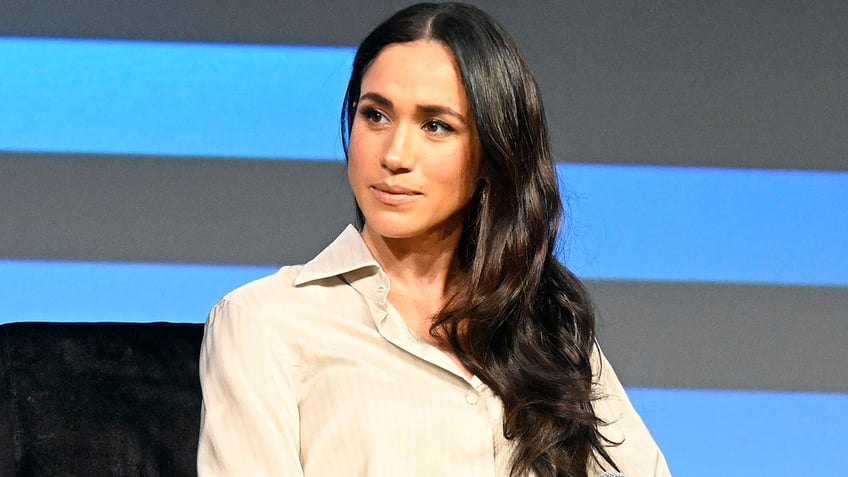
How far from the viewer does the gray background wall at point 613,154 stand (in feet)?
10.6

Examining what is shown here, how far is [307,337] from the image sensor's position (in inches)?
67.7

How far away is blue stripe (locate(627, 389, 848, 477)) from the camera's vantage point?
3400 millimetres

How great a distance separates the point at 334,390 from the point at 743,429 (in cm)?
204

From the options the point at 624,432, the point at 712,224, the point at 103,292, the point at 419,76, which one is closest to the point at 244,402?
the point at 419,76

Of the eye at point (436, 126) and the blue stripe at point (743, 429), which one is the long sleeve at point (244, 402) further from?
the blue stripe at point (743, 429)

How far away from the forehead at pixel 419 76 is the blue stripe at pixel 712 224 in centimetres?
165

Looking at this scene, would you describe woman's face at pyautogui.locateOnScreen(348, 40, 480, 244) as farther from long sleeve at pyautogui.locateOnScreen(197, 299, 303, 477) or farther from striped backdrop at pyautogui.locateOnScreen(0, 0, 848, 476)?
striped backdrop at pyautogui.locateOnScreen(0, 0, 848, 476)

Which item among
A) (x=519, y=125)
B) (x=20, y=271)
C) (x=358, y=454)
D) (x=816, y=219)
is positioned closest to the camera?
(x=358, y=454)

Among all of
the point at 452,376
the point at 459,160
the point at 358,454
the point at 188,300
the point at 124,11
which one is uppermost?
the point at 124,11

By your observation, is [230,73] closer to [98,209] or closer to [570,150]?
[98,209]

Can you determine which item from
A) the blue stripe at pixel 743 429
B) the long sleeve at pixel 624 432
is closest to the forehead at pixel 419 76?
the long sleeve at pixel 624 432

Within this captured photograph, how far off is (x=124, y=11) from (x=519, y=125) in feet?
5.93

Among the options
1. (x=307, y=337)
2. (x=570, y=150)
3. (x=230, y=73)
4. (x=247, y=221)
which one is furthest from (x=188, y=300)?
(x=307, y=337)

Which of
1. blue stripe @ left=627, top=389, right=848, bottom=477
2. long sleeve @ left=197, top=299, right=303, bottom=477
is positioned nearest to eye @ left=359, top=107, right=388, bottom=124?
long sleeve @ left=197, top=299, right=303, bottom=477
